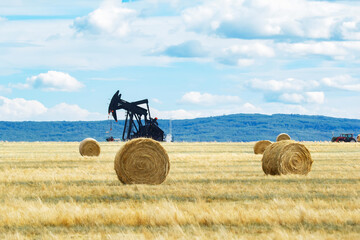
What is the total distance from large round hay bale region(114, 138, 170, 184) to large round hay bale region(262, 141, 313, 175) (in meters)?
4.25

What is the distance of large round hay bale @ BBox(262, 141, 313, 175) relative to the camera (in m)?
21.8

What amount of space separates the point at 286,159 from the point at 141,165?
552 cm

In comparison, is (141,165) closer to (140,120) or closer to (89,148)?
(89,148)

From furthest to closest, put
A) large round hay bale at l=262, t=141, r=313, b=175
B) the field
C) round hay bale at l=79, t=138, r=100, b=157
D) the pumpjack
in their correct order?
the pumpjack
round hay bale at l=79, t=138, r=100, b=157
large round hay bale at l=262, t=141, r=313, b=175
the field

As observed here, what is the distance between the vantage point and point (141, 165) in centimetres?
1939

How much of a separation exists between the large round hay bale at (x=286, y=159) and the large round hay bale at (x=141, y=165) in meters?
4.25

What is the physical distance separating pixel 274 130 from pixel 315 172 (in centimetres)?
17080

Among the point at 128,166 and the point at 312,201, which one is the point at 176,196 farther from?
the point at 128,166

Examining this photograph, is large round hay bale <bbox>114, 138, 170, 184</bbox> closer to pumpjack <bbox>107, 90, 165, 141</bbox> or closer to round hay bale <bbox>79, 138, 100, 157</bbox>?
round hay bale <bbox>79, 138, 100, 157</bbox>

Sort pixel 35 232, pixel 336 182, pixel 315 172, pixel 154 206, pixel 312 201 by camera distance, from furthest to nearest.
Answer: pixel 315 172 < pixel 336 182 < pixel 312 201 < pixel 154 206 < pixel 35 232

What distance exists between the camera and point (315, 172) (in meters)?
23.4

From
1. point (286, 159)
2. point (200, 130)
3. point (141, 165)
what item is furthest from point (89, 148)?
point (200, 130)

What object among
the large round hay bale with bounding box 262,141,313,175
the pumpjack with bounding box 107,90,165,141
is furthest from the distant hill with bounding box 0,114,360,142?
the large round hay bale with bounding box 262,141,313,175

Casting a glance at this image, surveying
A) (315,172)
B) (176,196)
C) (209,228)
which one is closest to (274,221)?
(209,228)
